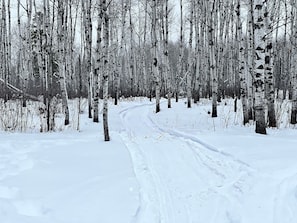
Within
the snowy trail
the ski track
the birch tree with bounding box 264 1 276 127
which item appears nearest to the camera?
the ski track

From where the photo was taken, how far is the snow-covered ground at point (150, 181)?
13.3ft

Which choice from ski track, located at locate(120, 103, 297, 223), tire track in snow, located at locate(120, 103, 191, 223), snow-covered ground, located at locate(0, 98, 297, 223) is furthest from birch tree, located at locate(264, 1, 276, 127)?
tire track in snow, located at locate(120, 103, 191, 223)

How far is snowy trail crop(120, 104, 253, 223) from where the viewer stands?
4163 mm

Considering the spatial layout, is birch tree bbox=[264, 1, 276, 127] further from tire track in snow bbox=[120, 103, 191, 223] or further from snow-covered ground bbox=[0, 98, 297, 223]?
tire track in snow bbox=[120, 103, 191, 223]

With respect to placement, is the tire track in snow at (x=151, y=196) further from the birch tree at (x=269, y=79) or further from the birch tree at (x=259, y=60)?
the birch tree at (x=269, y=79)

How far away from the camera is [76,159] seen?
22.7 ft

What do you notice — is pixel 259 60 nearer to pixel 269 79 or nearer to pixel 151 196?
pixel 269 79

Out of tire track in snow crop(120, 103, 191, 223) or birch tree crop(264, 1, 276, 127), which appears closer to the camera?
tire track in snow crop(120, 103, 191, 223)

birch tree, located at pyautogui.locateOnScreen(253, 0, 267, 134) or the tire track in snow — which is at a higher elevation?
birch tree, located at pyautogui.locateOnScreen(253, 0, 267, 134)

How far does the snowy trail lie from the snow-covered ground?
0.01 m

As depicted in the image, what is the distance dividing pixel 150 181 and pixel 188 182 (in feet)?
2.21

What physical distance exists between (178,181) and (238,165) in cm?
130

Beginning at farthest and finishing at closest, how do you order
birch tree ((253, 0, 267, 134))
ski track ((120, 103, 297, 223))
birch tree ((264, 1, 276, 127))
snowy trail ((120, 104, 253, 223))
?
birch tree ((264, 1, 276, 127)) → birch tree ((253, 0, 267, 134)) → snowy trail ((120, 104, 253, 223)) → ski track ((120, 103, 297, 223))

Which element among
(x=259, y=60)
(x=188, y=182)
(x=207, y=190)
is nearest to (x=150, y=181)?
(x=188, y=182)
